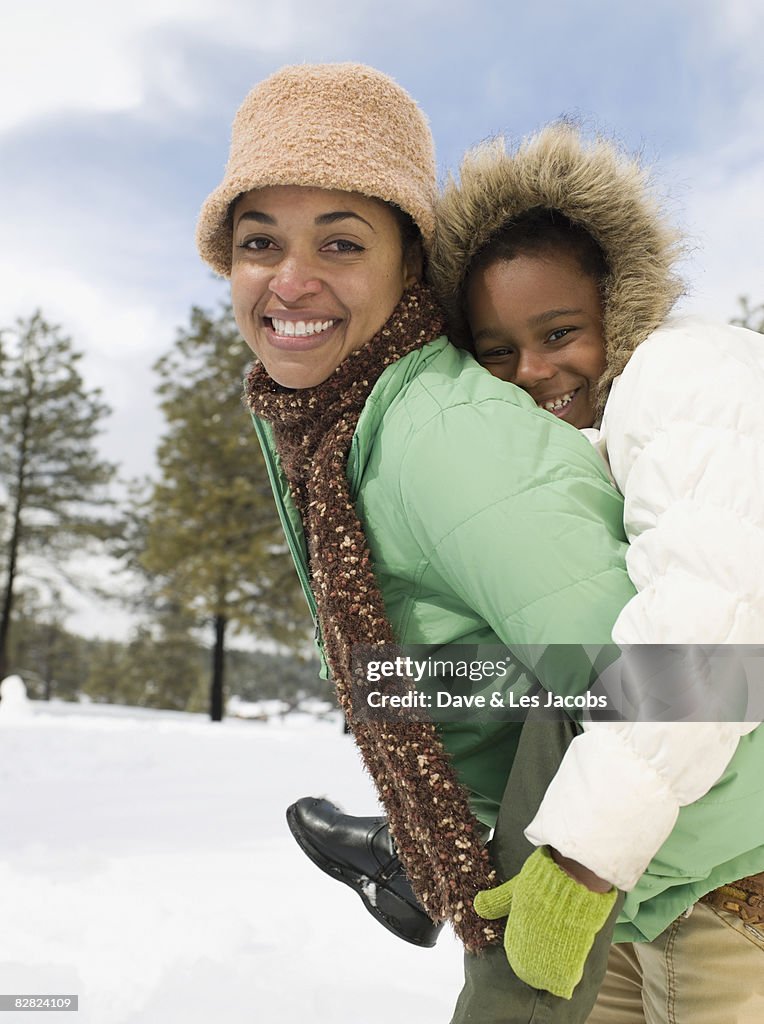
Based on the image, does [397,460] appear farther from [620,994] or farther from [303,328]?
[620,994]

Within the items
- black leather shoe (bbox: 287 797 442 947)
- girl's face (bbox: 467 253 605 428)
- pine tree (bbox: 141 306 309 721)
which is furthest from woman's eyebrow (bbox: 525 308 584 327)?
pine tree (bbox: 141 306 309 721)

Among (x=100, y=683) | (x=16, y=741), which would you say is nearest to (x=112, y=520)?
(x=100, y=683)

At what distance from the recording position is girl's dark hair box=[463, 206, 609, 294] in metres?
2.00

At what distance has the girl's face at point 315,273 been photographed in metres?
1.94

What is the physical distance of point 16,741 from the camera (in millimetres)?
9672

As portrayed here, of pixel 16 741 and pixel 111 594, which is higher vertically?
pixel 111 594

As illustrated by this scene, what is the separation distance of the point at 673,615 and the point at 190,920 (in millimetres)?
3249

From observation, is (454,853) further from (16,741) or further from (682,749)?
(16,741)

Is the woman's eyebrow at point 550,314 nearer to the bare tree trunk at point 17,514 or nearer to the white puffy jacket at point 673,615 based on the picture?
the white puffy jacket at point 673,615

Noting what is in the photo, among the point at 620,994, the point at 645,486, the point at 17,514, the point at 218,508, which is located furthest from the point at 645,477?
the point at 17,514

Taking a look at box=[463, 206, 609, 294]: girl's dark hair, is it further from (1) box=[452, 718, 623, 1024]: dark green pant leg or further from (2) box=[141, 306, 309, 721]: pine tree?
(2) box=[141, 306, 309, 721]: pine tree

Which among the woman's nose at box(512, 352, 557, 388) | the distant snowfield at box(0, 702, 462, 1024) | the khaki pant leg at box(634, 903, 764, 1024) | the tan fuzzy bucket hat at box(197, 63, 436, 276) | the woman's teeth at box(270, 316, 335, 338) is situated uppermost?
the tan fuzzy bucket hat at box(197, 63, 436, 276)

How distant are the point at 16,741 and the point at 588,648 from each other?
9.48 m

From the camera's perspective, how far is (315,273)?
1957 millimetres
